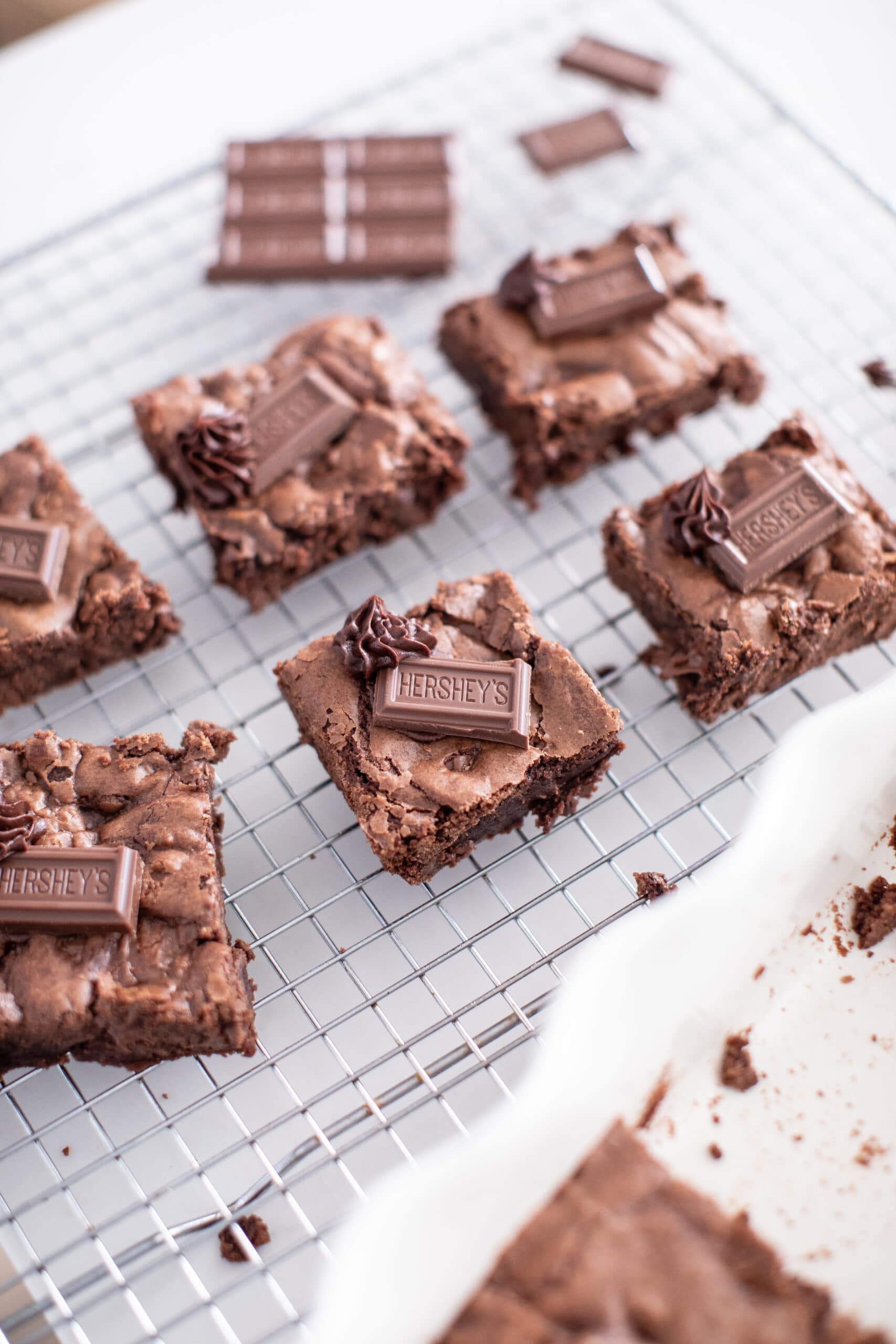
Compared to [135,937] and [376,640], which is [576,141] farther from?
[135,937]

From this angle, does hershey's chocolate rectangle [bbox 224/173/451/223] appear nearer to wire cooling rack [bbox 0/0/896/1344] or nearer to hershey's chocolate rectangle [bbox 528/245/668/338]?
wire cooling rack [bbox 0/0/896/1344]

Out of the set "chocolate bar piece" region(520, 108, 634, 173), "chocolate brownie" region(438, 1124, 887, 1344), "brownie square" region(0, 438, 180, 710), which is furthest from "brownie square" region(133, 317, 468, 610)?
"chocolate brownie" region(438, 1124, 887, 1344)

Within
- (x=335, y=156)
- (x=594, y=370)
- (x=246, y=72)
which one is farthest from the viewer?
(x=246, y=72)

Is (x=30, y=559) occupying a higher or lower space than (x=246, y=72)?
lower

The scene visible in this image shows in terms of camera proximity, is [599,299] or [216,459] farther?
[599,299]

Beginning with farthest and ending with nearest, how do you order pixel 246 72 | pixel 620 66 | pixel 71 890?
pixel 246 72
pixel 620 66
pixel 71 890

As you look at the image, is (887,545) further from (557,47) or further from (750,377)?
(557,47)

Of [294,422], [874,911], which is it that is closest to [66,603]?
[294,422]
